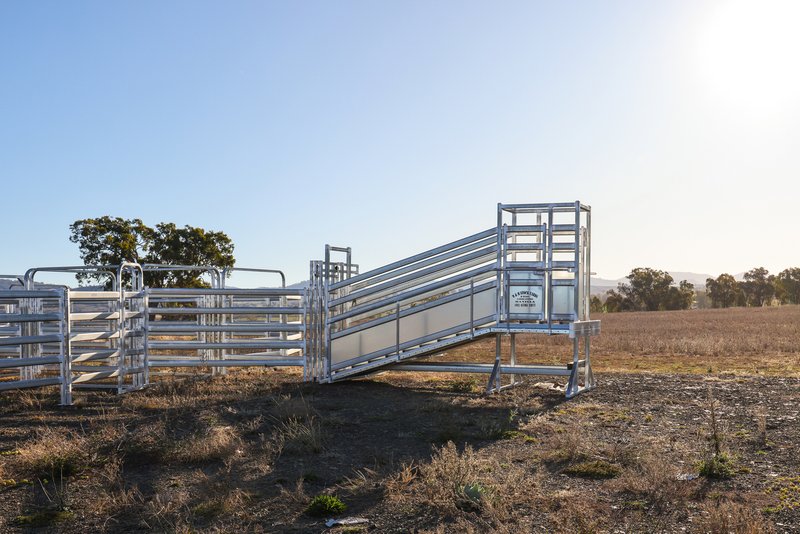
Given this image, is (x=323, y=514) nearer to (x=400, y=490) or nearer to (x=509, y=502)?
(x=400, y=490)

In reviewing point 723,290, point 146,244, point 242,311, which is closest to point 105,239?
point 146,244

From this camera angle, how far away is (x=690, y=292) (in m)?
96.2

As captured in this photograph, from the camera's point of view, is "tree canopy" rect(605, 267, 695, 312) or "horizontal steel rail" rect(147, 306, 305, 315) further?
"tree canopy" rect(605, 267, 695, 312)

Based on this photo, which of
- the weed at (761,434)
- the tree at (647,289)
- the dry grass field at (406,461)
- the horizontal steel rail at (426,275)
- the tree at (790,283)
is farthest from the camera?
the tree at (790,283)

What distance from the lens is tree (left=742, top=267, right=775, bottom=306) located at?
107 metres

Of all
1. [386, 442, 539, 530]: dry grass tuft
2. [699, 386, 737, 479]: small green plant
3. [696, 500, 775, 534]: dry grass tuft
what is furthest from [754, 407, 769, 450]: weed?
[386, 442, 539, 530]: dry grass tuft

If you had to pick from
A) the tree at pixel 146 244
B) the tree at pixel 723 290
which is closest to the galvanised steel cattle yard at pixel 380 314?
the tree at pixel 146 244

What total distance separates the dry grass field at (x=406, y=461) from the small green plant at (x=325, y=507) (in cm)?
2

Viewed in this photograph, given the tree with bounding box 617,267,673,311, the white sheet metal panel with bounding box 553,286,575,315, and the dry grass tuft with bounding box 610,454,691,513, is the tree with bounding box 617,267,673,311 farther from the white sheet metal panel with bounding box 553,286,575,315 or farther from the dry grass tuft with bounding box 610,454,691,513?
the dry grass tuft with bounding box 610,454,691,513

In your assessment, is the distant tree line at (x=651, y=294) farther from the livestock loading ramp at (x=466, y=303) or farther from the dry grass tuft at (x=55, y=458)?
the dry grass tuft at (x=55, y=458)

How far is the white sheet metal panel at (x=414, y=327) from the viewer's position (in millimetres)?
15766

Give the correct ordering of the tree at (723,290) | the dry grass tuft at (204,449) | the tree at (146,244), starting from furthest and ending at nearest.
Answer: the tree at (723,290)
the tree at (146,244)
the dry grass tuft at (204,449)

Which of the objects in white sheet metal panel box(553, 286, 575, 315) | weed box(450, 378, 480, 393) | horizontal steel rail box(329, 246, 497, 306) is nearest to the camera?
white sheet metal panel box(553, 286, 575, 315)

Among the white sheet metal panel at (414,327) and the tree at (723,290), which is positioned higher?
the tree at (723,290)
